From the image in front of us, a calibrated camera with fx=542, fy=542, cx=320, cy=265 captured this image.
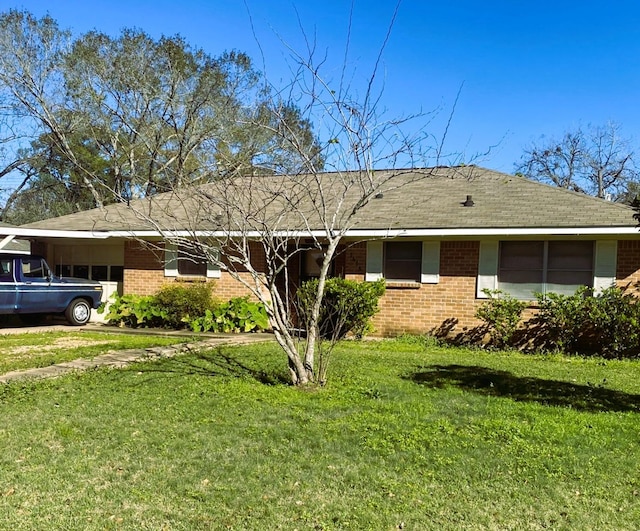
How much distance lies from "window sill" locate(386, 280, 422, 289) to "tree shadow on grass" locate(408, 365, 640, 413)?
142 inches

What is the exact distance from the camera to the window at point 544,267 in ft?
35.3

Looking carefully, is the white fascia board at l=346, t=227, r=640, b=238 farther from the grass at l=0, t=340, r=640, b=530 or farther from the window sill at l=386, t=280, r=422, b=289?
the grass at l=0, t=340, r=640, b=530

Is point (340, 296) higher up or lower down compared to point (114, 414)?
higher up

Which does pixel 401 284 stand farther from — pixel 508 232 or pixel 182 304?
pixel 182 304

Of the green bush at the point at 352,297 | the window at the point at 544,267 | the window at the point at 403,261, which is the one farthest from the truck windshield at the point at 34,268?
the window at the point at 544,267

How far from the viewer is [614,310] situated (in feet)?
32.2

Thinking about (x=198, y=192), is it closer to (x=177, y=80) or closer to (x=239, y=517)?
(x=239, y=517)

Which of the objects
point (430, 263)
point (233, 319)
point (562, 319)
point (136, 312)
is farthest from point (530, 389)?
point (136, 312)

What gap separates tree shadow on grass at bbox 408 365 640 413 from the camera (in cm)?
617

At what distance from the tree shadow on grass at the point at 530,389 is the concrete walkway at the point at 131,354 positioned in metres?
4.24

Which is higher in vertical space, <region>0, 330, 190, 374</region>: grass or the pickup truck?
the pickup truck

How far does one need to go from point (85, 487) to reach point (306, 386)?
125 inches

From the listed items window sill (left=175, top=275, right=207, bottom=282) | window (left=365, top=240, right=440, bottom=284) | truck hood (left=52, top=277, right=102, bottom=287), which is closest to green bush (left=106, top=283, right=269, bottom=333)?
window sill (left=175, top=275, right=207, bottom=282)

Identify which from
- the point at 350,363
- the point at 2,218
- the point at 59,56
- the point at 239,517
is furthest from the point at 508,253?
the point at 2,218
